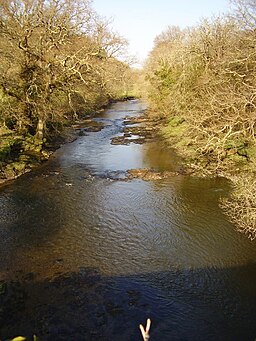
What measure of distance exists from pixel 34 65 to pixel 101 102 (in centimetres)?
2671

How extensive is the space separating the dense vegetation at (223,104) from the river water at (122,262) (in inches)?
51.5

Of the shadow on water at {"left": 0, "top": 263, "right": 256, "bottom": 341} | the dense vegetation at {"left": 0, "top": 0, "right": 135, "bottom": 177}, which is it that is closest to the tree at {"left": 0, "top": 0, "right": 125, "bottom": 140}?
the dense vegetation at {"left": 0, "top": 0, "right": 135, "bottom": 177}

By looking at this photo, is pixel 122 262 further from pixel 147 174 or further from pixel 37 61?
pixel 37 61

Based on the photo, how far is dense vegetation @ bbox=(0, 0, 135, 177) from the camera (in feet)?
61.5

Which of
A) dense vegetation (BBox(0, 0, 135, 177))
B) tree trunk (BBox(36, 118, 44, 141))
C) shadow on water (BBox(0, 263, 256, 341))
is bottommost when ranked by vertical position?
shadow on water (BBox(0, 263, 256, 341))

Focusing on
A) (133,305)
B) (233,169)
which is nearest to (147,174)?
(233,169)

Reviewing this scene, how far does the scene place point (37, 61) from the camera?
66.2ft

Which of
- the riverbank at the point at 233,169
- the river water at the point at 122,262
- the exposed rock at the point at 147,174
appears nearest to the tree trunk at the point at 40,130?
the river water at the point at 122,262

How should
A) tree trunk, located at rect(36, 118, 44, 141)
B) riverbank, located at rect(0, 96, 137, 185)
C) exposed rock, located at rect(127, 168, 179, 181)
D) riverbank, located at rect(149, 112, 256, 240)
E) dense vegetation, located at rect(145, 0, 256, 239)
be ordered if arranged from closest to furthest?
riverbank, located at rect(149, 112, 256, 240)
dense vegetation, located at rect(145, 0, 256, 239)
exposed rock, located at rect(127, 168, 179, 181)
riverbank, located at rect(0, 96, 137, 185)
tree trunk, located at rect(36, 118, 44, 141)

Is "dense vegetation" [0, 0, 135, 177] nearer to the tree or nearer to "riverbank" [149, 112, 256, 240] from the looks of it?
the tree

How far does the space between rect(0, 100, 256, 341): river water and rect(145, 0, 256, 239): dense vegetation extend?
4.29 ft

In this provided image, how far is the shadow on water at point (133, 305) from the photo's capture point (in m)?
6.80

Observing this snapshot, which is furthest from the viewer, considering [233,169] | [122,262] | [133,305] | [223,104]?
[233,169]

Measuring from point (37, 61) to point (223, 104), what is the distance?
12476mm
